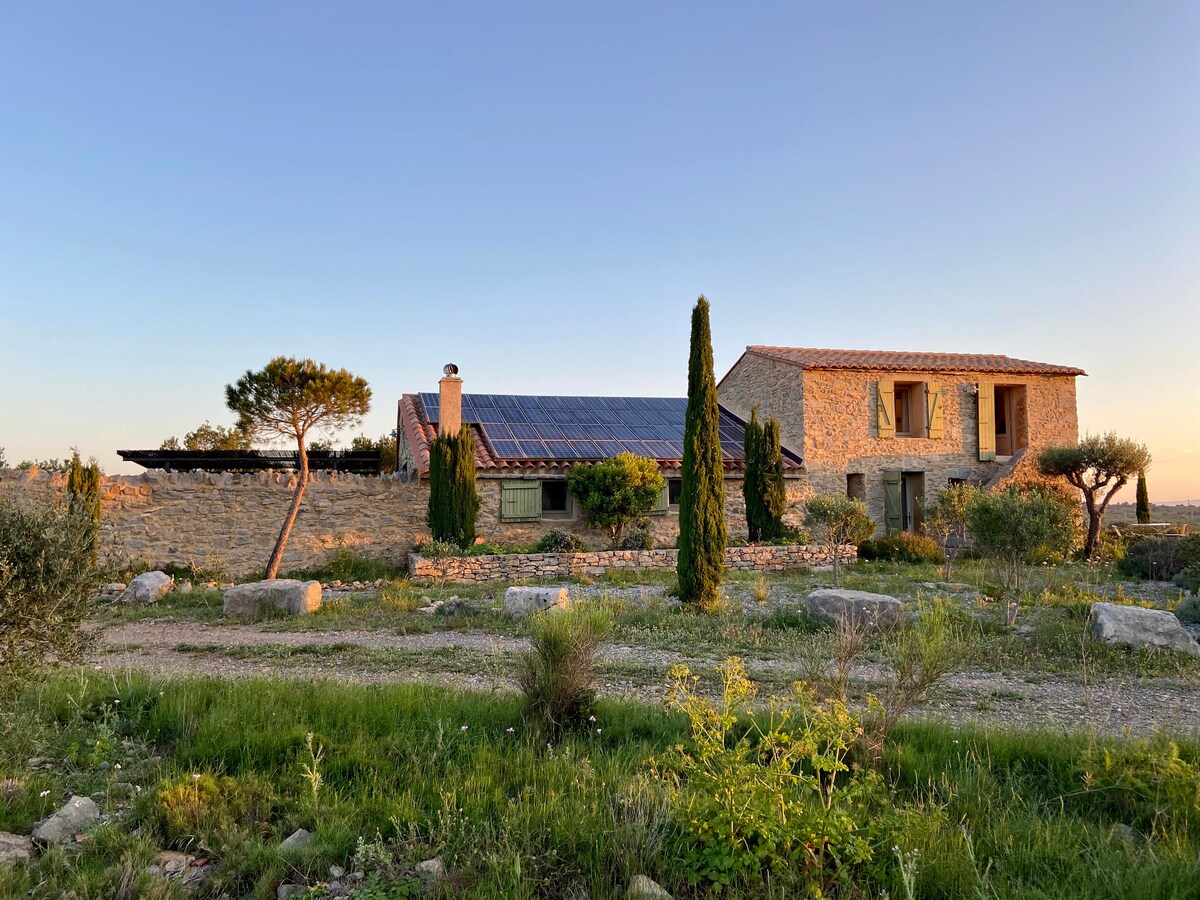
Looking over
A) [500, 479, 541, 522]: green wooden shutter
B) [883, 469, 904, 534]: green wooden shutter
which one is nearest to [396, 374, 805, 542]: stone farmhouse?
[500, 479, 541, 522]: green wooden shutter

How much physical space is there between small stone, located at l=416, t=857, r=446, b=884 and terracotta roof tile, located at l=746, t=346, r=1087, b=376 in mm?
18648

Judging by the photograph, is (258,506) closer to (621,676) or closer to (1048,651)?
(621,676)

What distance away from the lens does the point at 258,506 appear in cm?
1525

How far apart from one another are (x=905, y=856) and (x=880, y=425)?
19.2 metres

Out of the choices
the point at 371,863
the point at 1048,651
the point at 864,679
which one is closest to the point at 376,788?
the point at 371,863

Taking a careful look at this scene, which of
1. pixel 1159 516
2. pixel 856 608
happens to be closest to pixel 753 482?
pixel 856 608

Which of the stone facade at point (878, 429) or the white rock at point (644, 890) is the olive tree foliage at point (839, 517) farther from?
the white rock at point (644, 890)

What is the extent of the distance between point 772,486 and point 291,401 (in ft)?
40.3

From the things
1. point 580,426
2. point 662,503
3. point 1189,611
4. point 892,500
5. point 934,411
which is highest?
point 934,411

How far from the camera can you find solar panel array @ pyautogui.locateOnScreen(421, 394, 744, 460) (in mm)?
18109

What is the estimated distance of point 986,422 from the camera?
20625 mm

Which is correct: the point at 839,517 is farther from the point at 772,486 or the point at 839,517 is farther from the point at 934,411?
the point at 934,411

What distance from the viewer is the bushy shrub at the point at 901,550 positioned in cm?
1664

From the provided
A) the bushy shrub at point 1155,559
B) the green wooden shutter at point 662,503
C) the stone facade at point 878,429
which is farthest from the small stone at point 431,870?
the stone facade at point 878,429
